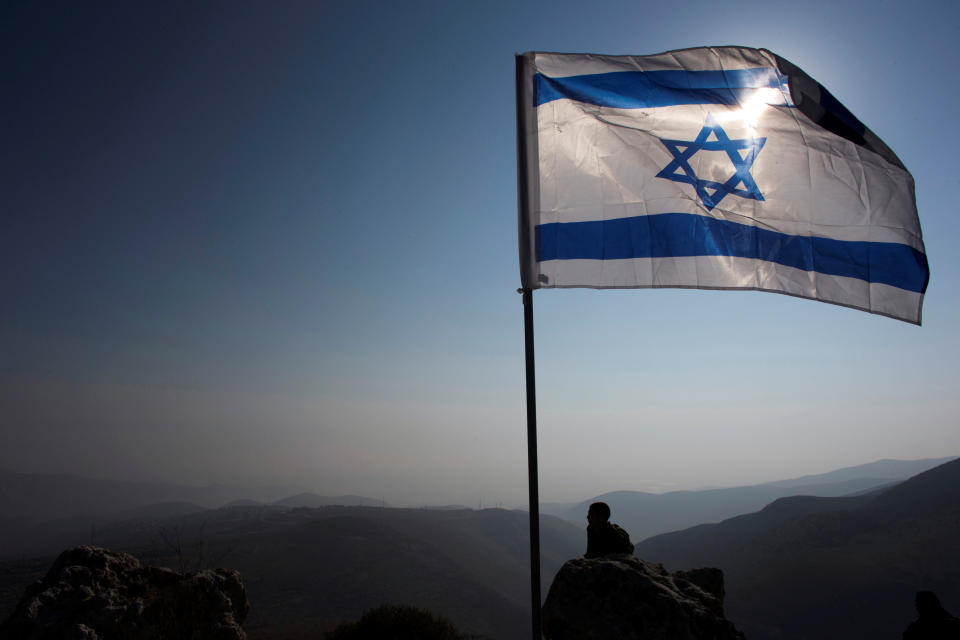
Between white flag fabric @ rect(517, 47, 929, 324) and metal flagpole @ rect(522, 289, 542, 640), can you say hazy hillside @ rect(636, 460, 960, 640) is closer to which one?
white flag fabric @ rect(517, 47, 929, 324)

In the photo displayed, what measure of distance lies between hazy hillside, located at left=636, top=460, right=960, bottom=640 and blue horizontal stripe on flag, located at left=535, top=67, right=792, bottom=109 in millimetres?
56814

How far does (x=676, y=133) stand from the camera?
6.66m

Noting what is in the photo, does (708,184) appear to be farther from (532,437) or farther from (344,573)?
(344,573)

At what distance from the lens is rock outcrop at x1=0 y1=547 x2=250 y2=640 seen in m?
5.40

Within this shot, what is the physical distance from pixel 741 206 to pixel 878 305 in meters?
1.92

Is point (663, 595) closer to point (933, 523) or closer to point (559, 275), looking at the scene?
point (559, 275)

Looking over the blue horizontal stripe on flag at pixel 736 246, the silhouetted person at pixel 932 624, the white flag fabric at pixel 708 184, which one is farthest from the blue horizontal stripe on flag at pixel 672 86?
the silhouetted person at pixel 932 624

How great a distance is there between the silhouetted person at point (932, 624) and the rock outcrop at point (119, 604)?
777 centimetres

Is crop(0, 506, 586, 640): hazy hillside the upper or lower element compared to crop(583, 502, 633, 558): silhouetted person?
lower

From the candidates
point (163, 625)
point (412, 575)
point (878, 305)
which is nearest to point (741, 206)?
point (878, 305)

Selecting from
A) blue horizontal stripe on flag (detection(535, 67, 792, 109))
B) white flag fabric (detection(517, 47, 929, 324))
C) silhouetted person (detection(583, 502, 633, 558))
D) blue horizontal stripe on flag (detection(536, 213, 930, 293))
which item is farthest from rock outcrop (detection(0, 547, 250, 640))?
blue horizontal stripe on flag (detection(535, 67, 792, 109))

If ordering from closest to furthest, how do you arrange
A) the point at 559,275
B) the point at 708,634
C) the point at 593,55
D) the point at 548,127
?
the point at 708,634, the point at 559,275, the point at 548,127, the point at 593,55

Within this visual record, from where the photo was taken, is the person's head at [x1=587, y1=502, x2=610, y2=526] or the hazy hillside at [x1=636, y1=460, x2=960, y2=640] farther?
the hazy hillside at [x1=636, y1=460, x2=960, y2=640]

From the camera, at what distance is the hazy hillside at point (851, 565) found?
48500 mm
